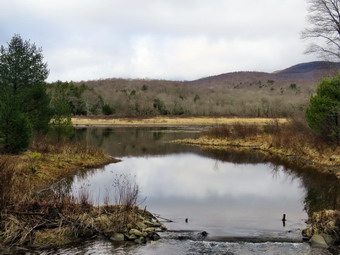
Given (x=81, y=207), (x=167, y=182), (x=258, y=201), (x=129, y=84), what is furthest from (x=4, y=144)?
(x=129, y=84)

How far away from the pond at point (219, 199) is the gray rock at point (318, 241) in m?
0.25

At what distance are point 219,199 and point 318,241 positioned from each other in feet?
20.7

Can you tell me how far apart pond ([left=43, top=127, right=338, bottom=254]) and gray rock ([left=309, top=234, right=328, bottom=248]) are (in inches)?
9.9

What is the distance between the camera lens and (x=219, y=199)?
16.1 metres

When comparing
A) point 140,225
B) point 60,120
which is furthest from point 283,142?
point 140,225

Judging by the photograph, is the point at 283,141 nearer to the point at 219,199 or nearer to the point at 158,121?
the point at 219,199

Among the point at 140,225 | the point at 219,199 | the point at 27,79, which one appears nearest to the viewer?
the point at 140,225

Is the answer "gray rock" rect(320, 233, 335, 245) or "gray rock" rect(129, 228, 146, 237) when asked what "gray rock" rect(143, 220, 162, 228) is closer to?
"gray rock" rect(129, 228, 146, 237)

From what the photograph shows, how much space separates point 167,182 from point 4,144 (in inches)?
336

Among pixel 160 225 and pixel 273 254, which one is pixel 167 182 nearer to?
pixel 160 225

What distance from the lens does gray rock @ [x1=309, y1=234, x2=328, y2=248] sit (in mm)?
9938

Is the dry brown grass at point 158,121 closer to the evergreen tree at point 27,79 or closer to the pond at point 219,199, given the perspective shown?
the pond at point 219,199

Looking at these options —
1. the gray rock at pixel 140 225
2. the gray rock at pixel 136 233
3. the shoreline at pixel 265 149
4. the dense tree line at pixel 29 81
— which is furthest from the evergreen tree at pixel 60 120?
the gray rock at pixel 136 233

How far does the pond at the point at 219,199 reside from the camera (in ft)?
32.6
